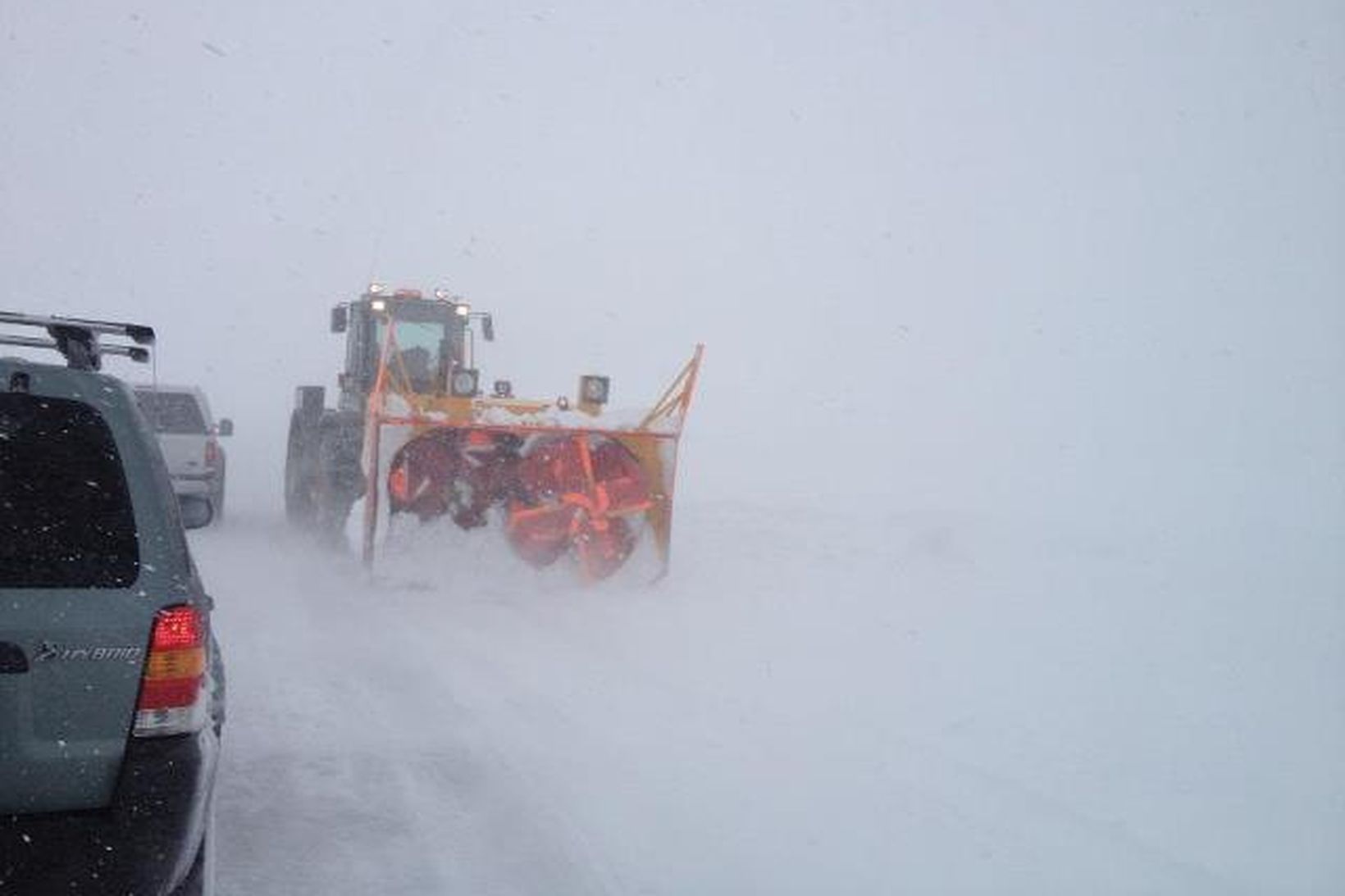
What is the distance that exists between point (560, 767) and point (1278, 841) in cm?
295

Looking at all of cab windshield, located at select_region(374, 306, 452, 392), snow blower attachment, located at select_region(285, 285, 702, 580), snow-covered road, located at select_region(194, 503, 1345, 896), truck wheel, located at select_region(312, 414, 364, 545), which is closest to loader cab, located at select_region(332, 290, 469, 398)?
cab windshield, located at select_region(374, 306, 452, 392)

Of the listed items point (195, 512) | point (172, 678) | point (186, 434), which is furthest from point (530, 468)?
point (172, 678)

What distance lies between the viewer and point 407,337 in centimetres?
1291

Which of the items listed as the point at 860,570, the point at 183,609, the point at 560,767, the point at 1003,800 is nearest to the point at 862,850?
the point at 1003,800

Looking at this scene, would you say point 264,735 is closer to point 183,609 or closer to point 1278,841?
point 183,609

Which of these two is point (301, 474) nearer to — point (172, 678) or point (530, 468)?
point (530, 468)

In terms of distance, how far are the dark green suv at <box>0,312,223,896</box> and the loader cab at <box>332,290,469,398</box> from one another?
9.95 meters

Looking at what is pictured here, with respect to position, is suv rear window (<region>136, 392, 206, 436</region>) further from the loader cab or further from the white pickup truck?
the loader cab

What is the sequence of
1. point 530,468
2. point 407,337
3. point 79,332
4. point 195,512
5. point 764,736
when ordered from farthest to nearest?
point 407,337 < point 530,468 < point 764,736 < point 195,512 < point 79,332

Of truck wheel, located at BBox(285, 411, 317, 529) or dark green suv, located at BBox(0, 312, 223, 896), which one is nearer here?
dark green suv, located at BBox(0, 312, 223, 896)

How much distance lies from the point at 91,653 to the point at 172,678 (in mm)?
200

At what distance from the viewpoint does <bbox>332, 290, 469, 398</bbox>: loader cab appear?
41.6ft

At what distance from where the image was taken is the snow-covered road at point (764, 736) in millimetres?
4156

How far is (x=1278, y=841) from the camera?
4.50 metres
